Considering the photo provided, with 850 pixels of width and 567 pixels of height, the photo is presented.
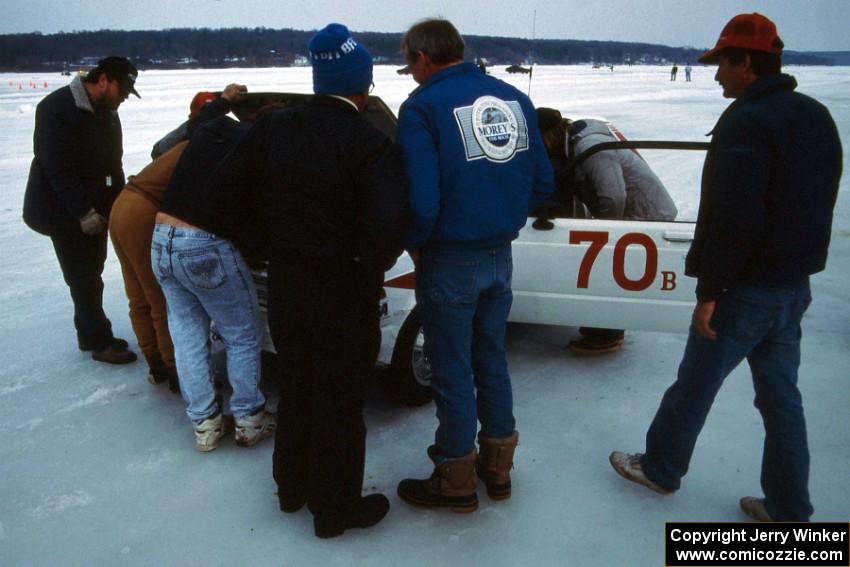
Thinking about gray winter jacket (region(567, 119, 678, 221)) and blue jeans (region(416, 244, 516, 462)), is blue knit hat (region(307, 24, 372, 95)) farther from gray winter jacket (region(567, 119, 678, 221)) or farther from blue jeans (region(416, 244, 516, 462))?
gray winter jacket (region(567, 119, 678, 221))

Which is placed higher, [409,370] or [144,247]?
[144,247]

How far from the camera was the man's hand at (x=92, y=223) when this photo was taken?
146 inches

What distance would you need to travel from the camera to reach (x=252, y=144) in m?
2.32

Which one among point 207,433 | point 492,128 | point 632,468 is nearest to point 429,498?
point 632,468

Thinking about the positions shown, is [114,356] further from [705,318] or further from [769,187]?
[769,187]

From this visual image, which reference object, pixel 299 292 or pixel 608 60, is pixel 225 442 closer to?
pixel 299 292

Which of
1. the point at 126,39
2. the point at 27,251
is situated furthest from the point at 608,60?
the point at 27,251

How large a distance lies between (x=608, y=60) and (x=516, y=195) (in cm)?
16605

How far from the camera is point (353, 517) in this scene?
263 centimetres

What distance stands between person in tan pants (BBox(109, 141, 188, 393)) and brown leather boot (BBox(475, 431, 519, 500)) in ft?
6.20

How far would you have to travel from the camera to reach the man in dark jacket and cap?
3641 mm

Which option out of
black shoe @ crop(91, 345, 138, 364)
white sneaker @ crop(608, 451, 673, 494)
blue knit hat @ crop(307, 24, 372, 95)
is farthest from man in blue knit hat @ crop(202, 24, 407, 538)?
black shoe @ crop(91, 345, 138, 364)

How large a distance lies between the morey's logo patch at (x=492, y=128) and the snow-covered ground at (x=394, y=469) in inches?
59.8

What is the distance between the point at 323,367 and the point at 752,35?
1.87m
